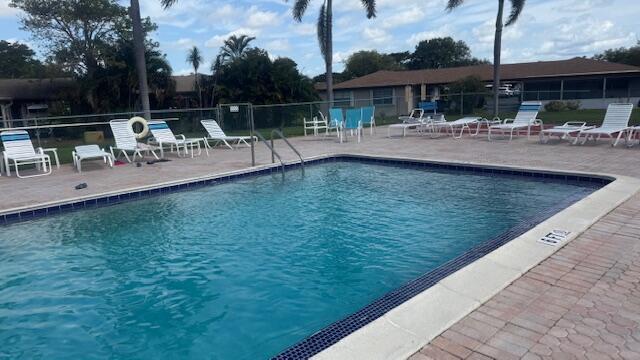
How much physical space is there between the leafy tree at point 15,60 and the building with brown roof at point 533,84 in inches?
1190

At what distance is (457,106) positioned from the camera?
78.3 ft

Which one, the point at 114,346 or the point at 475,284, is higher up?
the point at 475,284

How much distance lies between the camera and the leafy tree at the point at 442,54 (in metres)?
61.0

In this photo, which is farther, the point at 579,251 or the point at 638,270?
the point at 579,251

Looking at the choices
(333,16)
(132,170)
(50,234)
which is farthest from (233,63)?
(50,234)

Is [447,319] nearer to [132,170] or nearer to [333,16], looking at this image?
[132,170]

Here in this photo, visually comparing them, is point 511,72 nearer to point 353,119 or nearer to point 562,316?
point 353,119

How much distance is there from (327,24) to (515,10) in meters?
8.01

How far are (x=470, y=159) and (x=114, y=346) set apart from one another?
789 cm

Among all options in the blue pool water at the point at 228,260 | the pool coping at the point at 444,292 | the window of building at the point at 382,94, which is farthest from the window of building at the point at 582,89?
the pool coping at the point at 444,292

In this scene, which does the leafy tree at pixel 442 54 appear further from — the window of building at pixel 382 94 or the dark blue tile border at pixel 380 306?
the dark blue tile border at pixel 380 306

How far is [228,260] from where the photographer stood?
16.2 ft

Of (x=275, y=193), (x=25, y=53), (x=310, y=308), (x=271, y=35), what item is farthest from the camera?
(x=25, y=53)

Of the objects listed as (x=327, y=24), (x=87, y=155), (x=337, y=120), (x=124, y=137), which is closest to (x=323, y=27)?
(x=327, y=24)
